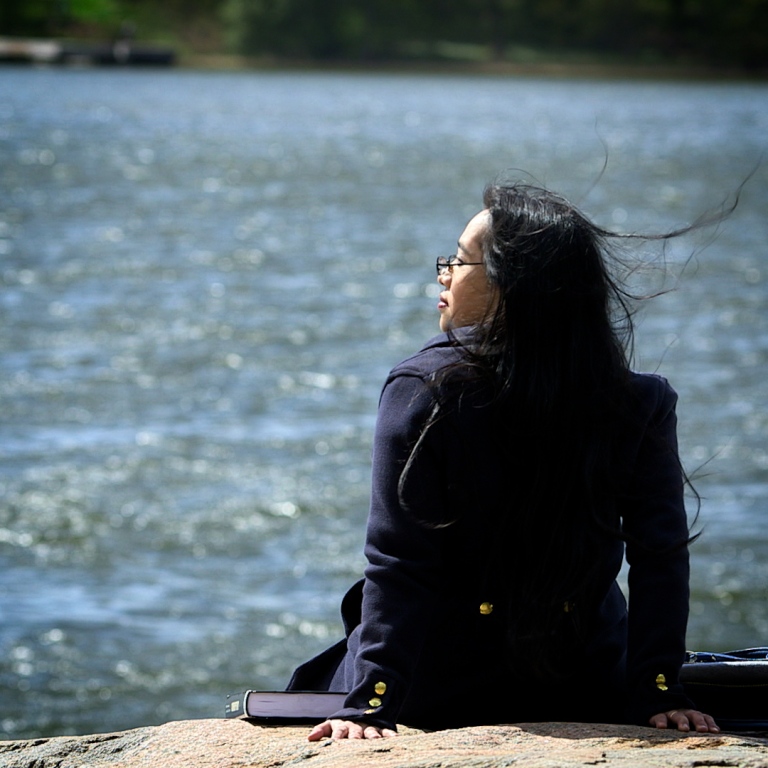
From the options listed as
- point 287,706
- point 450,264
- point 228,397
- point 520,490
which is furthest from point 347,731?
point 228,397

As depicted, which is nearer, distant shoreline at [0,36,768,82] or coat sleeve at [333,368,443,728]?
coat sleeve at [333,368,443,728]

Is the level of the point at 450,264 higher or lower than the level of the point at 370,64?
lower

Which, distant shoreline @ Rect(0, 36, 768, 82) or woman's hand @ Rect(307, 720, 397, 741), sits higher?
distant shoreline @ Rect(0, 36, 768, 82)

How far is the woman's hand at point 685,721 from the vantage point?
2443mm

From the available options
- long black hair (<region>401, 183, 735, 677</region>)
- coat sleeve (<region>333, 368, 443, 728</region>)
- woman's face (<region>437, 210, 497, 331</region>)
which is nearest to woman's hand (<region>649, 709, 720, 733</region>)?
long black hair (<region>401, 183, 735, 677</region>)

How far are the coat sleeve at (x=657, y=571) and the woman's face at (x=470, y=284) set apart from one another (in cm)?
36

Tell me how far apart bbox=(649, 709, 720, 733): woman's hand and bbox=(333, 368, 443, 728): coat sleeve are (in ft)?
1.49

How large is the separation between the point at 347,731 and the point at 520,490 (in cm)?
53

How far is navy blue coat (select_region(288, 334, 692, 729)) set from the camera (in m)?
2.38

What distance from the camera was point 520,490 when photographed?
8.00 ft

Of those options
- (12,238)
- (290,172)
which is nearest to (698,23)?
(290,172)

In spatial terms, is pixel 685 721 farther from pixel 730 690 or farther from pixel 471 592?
pixel 471 592

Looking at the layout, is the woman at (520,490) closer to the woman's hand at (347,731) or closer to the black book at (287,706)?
the woman's hand at (347,731)

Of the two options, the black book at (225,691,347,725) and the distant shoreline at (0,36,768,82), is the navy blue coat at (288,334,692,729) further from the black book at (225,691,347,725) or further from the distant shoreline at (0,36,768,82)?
the distant shoreline at (0,36,768,82)
